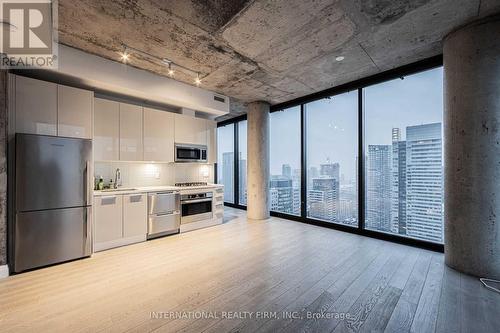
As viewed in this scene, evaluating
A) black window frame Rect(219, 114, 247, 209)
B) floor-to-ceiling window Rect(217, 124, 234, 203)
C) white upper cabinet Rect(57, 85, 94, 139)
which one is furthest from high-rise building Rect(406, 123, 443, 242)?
white upper cabinet Rect(57, 85, 94, 139)

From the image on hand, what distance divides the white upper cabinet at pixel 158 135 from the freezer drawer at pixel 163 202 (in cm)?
77

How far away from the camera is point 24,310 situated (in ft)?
6.59

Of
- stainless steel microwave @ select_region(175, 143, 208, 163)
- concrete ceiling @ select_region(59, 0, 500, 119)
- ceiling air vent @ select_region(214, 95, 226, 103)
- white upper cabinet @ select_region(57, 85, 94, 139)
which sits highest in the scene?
concrete ceiling @ select_region(59, 0, 500, 119)

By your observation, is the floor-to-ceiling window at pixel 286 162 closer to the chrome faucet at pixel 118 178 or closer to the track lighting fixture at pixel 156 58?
the track lighting fixture at pixel 156 58

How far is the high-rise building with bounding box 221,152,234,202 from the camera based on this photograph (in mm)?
7629

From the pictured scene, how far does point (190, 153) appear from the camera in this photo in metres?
4.96

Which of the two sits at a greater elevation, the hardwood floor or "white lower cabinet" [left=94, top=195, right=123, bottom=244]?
"white lower cabinet" [left=94, top=195, right=123, bottom=244]

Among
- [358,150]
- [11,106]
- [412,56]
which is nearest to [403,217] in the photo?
[358,150]

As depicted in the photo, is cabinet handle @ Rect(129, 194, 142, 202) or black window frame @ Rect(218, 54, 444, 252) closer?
black window frame @ Rect(218, 54, 444, 252)

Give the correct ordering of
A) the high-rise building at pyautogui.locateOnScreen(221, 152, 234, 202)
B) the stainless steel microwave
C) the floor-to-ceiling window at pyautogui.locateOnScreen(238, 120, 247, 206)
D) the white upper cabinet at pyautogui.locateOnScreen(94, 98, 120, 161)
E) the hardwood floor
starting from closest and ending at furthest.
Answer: the hardwood floor, the white upper cabinet at pyautogui.locateOnScreen(94, 98, 120, 161), the stainless steel microwave, the floor-to-ceiling window at pyautogui.locateOnScreen(238, 120, 247, 206), the high-rise building at pyautogui.locateOnScreen(221, 152, 234, 202)

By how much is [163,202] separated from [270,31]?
11.2 ft

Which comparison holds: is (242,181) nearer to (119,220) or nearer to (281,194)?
(281,194)

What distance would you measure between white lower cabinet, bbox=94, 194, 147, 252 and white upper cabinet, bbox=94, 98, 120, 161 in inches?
30.9

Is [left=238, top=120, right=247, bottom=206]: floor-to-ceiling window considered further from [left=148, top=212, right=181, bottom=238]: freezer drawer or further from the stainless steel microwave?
[left=148, top=212, right=181, bottom=238]: freezer drawer
